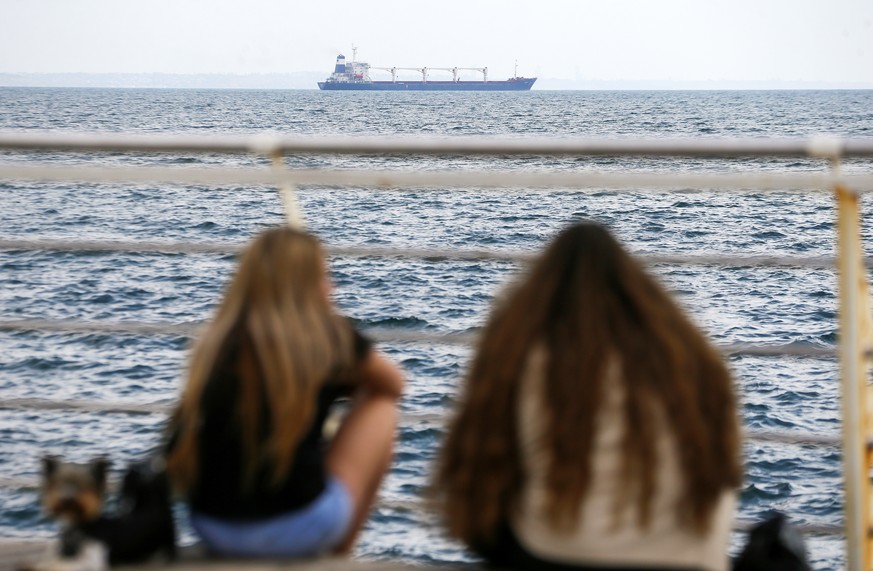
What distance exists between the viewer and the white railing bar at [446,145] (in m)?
2.41

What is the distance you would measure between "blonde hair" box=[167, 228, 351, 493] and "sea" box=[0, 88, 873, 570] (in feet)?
1.02

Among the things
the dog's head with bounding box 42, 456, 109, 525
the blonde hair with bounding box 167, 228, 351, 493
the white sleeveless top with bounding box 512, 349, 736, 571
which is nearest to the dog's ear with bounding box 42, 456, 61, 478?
the dog's head with bounding box 42, 456, 109, 525

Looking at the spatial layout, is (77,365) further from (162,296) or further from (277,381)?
(277,381)

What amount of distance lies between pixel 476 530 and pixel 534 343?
14.7 inches

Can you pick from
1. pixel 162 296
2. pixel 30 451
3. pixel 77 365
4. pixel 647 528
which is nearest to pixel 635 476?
pixel 647 528

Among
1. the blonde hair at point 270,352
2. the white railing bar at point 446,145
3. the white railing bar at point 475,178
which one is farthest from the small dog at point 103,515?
the white railing bar at point 446,145

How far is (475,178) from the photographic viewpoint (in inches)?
93.3

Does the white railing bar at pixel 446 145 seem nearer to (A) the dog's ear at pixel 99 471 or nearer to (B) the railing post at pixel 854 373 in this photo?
(B) the railing post at pixel 854 373

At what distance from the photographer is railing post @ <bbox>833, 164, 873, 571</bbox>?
2.25 m

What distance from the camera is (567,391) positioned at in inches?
68.5

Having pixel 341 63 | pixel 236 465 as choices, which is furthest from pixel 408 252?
pixel 341 63

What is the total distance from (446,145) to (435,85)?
177m

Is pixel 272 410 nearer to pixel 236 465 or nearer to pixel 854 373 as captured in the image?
pixel 236 465

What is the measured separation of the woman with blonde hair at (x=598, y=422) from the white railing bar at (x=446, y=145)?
0.65m
